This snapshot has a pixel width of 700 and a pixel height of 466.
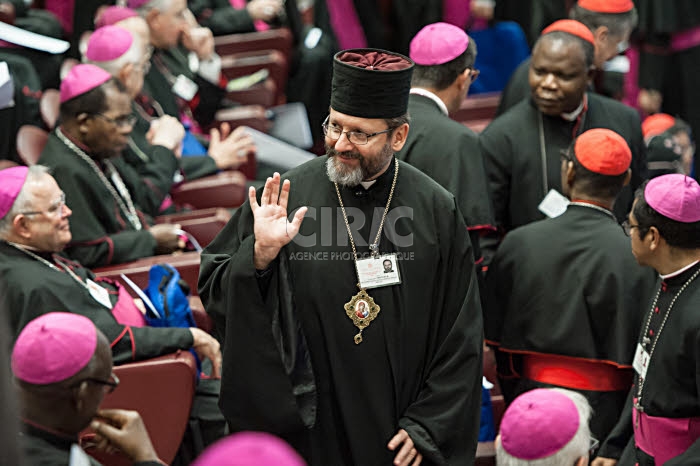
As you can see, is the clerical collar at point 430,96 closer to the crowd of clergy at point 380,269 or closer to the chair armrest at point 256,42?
the crowd of clergy at point 380,269

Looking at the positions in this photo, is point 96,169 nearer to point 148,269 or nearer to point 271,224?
point 148,269

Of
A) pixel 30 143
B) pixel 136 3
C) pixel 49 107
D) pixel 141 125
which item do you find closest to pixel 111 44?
pixel 49 107

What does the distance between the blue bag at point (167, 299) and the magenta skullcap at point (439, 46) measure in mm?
1308

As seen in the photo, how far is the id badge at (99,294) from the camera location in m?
3.56

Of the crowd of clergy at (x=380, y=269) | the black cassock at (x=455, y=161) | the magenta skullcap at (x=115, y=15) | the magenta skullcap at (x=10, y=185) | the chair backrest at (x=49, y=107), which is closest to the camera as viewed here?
the crowd of clergy at (x=380, y=269)

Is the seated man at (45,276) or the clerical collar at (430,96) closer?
the seated man at (45,276)

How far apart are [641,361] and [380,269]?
0.96m

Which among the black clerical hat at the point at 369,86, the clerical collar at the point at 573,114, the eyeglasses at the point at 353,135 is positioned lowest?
the clerical collar at the point at 573,114

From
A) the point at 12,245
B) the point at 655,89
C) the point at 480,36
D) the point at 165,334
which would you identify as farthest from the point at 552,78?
the point at 655,89

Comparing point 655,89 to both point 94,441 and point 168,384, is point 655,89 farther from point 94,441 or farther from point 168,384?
point 94,441

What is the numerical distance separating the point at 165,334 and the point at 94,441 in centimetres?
72

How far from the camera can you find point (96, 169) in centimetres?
430

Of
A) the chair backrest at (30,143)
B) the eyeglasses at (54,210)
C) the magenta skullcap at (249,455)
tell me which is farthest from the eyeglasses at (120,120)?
the magenta skullcap at (249,455)

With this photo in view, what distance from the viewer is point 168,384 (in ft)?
11.2
